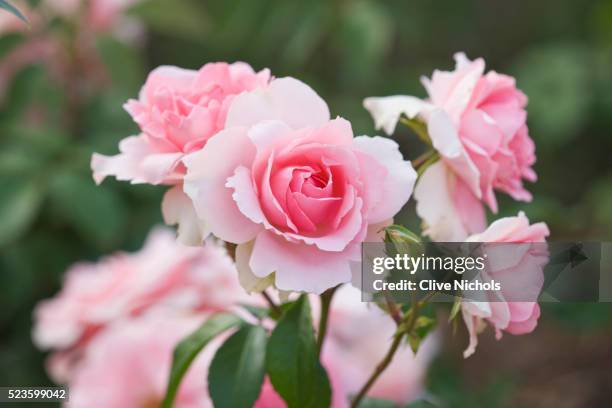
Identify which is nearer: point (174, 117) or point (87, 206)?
point (174, 117)

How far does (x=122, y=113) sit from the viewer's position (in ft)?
4.49

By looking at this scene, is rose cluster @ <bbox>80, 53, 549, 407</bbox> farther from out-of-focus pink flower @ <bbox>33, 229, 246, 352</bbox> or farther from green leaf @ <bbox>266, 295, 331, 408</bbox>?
out-of-focus pink flower @ <bbox>33, 229, 246, 352</bbox>

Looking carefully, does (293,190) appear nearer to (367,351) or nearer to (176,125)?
(176,125)

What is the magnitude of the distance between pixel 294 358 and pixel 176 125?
0.17m

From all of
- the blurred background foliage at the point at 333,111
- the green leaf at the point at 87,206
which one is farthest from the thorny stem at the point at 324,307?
the green leaf at the point at 87,206

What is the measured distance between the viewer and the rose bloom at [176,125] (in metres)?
0.52

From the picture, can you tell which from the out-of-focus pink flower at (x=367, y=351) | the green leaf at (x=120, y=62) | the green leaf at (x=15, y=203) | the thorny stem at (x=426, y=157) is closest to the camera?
the thorny stem at (x=426, y=157)

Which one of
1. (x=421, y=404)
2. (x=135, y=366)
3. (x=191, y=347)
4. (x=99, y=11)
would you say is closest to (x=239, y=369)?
(x=191, y=347)

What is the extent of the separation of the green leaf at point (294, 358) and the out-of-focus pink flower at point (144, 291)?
0.30 meters

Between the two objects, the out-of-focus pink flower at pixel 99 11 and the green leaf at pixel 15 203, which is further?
the out-of-focus pink flower at pixel 99 11

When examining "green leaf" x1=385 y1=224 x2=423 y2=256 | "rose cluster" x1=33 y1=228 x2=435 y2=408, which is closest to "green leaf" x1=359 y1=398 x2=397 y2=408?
"rose cluster" x1=33 y1=228 x2=435 y2=408

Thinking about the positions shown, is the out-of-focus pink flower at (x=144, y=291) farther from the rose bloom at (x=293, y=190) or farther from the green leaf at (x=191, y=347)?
the rose bloom at (x=293, y=190)

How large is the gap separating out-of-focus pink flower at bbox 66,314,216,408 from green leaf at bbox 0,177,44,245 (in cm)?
34

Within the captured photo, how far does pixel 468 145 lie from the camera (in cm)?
56
